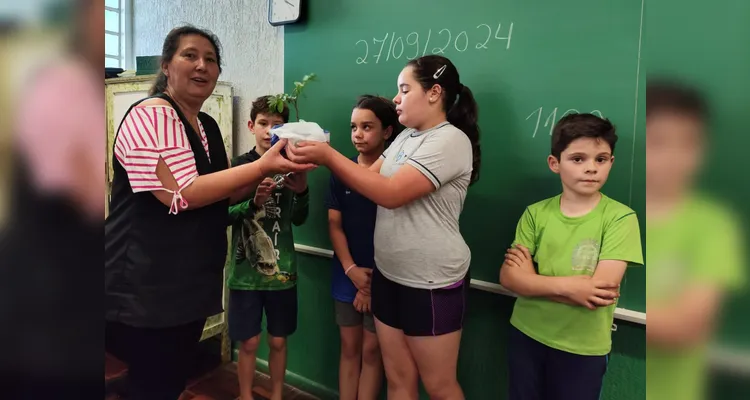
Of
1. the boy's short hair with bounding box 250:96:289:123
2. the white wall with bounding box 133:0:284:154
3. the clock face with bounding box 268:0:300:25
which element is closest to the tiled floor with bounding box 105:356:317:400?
the white wall with bounding box 133:0:284:154

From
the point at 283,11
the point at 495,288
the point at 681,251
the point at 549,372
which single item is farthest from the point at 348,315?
the point at 681,251

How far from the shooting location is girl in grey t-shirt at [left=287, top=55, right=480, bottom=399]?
42.6 inches

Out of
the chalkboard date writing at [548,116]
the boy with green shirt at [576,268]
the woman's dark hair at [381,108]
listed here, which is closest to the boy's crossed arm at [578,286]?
the boy with green shirt at [576,268]

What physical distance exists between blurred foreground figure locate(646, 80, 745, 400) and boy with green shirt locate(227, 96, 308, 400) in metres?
1.42

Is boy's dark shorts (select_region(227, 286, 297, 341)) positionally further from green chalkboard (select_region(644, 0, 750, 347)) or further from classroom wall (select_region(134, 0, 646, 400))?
green chalkboard (select_region(644, 0, 750, 347))

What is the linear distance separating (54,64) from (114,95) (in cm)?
183

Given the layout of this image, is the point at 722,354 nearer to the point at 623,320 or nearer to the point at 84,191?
the point at 84,191

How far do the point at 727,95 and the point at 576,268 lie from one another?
956mm

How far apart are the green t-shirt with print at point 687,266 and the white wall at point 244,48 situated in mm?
1861

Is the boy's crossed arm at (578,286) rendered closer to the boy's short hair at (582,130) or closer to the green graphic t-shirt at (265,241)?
the boy's short hair at (582,130)

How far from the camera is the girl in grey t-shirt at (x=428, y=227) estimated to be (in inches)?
42.6

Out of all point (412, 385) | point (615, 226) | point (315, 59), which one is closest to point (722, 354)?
point (615, 226)

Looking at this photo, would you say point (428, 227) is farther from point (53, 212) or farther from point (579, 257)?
point (53, 212)

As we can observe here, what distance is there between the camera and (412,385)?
1.26 metres
